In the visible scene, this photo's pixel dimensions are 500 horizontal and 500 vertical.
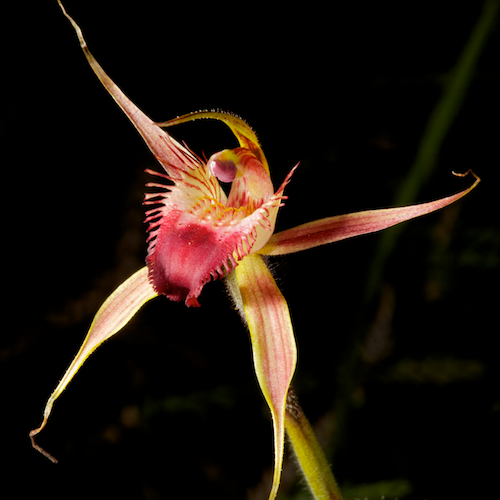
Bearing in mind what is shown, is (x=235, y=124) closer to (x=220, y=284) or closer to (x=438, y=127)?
(x=220, y=284)

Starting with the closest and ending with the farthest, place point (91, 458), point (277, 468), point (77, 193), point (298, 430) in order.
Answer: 1. point (277, 468)
2. point (298, 430)
3. point (91, 458)
4. point (77, 193)

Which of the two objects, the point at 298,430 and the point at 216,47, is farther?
the point at 216,47

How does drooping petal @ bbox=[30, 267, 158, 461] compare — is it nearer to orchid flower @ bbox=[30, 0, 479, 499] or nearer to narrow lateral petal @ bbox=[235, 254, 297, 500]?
orchid flower @ bbox=[30, 0, 479, 499]

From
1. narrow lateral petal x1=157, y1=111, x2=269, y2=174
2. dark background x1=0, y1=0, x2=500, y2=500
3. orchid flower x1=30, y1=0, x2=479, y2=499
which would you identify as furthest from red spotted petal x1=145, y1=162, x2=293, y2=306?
dark background x1=0, y1=0, x2=500, y2=500

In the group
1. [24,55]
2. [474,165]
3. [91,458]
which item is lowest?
[91,458]

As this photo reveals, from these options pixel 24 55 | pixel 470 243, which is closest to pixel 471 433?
pixel 470 243

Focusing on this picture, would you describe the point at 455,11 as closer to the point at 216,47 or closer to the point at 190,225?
the point at 216,47

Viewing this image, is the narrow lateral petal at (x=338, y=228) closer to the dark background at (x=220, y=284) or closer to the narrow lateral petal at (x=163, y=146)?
the narrow lateral petal at (x=163, y=146)
